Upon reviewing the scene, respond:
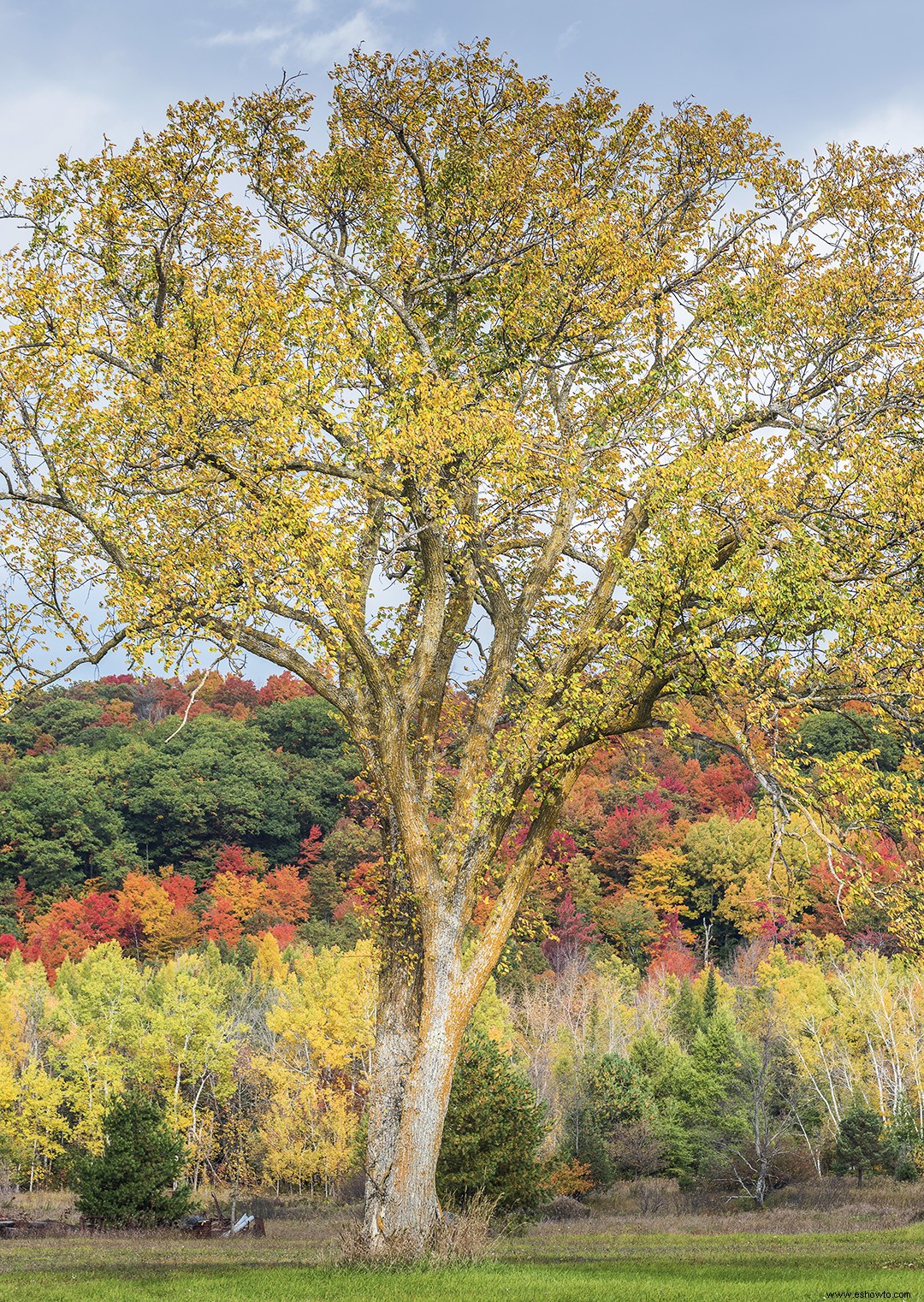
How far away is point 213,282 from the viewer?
13.0 meters

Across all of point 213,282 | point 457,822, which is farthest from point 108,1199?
point 213,282

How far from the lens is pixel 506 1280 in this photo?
1028 centimetres

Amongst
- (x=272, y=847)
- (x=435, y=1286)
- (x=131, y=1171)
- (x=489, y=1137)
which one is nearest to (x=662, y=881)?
(x=272, y=847)

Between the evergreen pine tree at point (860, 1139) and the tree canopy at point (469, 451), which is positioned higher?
the tree canopy at point (469, 451)

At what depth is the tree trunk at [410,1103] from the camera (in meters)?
11.1

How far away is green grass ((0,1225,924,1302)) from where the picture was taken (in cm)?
944

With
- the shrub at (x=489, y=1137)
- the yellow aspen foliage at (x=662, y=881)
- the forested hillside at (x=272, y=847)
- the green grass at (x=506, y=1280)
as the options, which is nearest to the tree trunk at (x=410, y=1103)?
the green grass at (x=506, y=1280)

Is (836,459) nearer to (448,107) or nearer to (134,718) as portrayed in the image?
(448,107)

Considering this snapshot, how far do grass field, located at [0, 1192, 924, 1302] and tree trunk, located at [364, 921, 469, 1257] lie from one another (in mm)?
623

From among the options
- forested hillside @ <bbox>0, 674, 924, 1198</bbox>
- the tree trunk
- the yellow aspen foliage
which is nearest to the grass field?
the tree trunk

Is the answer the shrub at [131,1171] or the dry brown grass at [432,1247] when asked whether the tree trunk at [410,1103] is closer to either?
the dry brown grass at [432,1247]

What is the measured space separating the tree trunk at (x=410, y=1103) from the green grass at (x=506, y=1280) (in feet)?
1.98

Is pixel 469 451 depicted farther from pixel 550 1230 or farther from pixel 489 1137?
pixel 550 1230

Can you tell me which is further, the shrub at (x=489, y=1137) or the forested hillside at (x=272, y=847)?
the forested hillside at (x=272, y=847)
